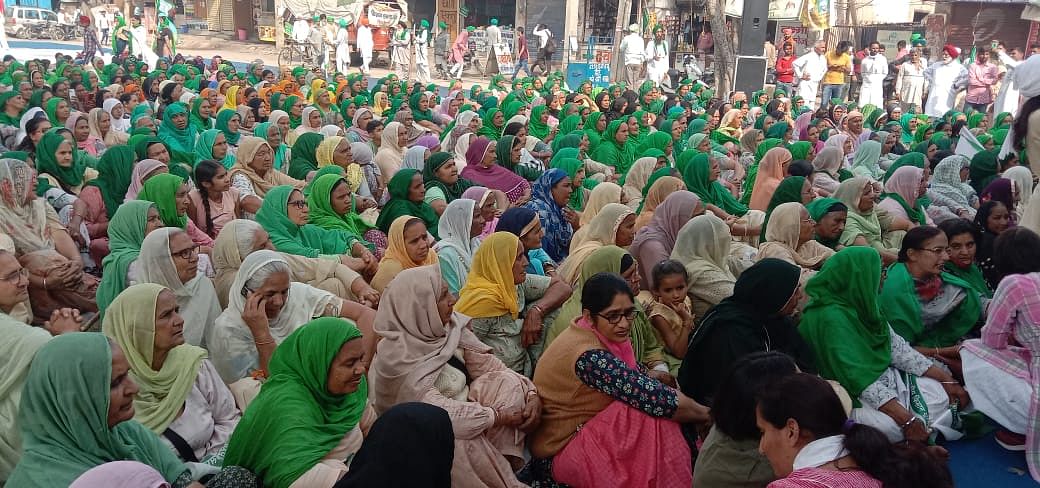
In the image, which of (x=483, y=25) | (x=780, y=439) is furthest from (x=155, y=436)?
(x=483, y=25)

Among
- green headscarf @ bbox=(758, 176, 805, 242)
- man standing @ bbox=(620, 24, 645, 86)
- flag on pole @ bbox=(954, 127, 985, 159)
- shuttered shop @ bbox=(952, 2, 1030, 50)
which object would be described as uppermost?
shuttered shop @ bbox=(952, 2, 1030, 50)

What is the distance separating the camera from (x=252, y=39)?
28609 mm

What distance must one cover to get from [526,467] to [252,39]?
28.6m

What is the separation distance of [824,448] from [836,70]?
14.6 meters

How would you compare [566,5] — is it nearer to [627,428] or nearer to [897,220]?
[897,220]

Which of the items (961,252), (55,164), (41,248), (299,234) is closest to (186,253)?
(299,234)

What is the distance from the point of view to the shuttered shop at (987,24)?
19.0 meters

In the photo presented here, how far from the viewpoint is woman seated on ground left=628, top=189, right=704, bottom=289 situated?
439 cm

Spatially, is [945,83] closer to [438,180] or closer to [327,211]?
[438,180]

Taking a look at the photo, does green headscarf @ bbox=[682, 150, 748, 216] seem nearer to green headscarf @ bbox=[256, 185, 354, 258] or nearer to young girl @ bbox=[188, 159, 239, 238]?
green headscarf @ bbox=[256, 185, 354, 258]

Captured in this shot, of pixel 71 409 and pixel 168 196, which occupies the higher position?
pixel 168 196

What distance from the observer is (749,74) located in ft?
47.4

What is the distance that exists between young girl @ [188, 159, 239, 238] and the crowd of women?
Answer: 0.06ft

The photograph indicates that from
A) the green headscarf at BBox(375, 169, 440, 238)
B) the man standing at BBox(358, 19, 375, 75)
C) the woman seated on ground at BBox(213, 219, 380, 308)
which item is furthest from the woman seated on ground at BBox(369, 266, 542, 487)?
the man standing at BBox(358, 19, 375, 75)
